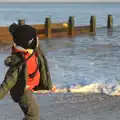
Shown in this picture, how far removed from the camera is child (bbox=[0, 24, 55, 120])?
4445 mm

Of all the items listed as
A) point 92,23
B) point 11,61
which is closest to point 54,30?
point 92,23

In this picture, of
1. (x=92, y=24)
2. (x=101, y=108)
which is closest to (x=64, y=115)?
(x=101, y=108)

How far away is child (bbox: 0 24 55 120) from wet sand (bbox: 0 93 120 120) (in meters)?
1.77

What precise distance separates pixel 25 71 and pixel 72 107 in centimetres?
277

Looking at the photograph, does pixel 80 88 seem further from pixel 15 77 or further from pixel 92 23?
pixel 92 23

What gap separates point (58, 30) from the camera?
81.3 ft

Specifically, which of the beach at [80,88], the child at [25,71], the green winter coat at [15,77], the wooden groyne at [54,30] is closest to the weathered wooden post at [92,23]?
the wooden groyne at [54,30]

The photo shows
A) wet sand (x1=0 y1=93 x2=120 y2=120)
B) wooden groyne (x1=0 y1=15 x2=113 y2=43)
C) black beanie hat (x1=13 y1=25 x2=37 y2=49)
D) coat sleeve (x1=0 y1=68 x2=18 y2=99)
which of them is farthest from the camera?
wooden groyne (x1=0 y1=15 x2=113 y2=43)

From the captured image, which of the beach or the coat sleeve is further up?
the coat sleeve

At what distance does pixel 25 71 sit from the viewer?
448cm

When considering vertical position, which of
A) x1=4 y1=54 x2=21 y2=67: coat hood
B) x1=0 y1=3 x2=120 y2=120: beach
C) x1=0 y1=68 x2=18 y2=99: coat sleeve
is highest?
x1=4 y1=54 x2=21 y2=67: coat hood

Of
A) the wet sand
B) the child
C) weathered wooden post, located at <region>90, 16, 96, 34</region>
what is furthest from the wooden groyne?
the child

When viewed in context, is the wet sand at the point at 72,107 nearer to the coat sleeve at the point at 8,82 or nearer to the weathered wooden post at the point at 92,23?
the coat sleeve at the point at 8,82

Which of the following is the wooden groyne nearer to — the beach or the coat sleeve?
the beach
